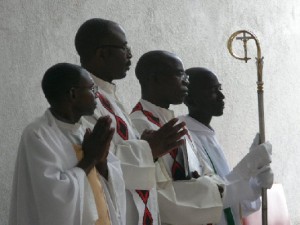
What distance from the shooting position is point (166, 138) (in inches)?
148

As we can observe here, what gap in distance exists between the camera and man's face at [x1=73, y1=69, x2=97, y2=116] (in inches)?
130

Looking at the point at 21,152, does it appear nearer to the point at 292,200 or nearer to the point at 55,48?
the point at 55,48

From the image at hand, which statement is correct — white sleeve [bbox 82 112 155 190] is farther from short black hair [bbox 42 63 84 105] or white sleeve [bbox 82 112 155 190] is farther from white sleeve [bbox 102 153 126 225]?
short black hair [bbox 42 63 84 105]

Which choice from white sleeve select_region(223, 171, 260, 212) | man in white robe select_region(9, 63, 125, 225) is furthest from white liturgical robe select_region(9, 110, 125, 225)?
white sleeve select_region(223, 171, 260, 212)

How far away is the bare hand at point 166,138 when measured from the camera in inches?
148

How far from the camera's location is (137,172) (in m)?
3.71

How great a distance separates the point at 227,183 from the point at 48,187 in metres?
1.70

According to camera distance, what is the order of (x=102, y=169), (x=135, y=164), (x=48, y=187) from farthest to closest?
(x=135, y=164) → (x=102, y=169) → (x=48, y=187)

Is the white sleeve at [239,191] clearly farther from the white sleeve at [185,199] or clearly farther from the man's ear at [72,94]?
the man's ear at [72,94]

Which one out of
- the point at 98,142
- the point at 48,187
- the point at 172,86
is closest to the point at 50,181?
the point at 48,187

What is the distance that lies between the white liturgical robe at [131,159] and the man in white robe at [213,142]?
3.00 feet

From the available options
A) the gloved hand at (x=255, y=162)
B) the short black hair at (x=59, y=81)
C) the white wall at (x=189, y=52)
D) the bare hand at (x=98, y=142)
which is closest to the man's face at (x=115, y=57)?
the short black hair at (x=59, y=81)

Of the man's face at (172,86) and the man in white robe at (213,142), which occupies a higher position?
the man's face at (172,86)

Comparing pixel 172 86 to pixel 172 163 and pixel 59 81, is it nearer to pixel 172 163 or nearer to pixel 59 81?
pixel 172 163
